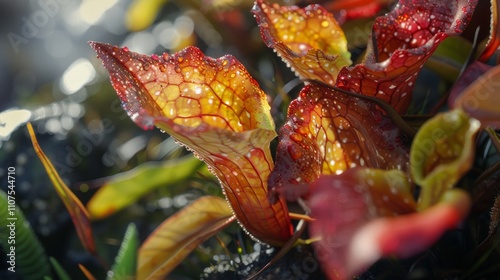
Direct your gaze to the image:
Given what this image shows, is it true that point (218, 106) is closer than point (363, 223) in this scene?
No

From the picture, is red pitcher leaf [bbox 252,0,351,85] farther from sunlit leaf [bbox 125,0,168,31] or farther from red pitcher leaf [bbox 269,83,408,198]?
sunlit leaf [bbox 125,0,168,31]

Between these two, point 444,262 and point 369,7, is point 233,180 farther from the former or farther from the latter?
point 369,7

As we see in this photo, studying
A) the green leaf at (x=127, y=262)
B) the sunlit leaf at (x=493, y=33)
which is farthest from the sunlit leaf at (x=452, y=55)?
the green leaf at (x=127, y=262)

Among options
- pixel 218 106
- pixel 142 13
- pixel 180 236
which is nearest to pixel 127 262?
pixel 180 236

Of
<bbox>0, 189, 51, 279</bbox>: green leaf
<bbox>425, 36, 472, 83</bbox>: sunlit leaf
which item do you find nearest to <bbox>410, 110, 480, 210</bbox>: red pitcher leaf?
<bbox>425, 36, 472, 83</bbox>: sunlit leaf

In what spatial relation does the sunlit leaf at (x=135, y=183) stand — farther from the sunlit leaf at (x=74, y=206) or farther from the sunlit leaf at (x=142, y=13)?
the sunlit leaf at (x=142, y=13)

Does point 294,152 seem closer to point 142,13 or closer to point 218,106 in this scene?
point 218,106
